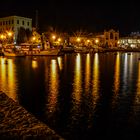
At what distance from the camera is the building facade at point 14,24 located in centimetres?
8969

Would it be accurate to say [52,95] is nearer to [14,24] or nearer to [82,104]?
[82,104]

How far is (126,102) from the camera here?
13445 mm

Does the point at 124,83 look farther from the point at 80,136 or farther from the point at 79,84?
the point at 80,136

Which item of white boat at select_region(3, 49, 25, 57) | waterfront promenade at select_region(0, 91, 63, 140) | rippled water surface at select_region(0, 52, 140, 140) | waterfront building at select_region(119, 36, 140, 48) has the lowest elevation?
rippled water surface at select_region(0, 52, 140, 140)

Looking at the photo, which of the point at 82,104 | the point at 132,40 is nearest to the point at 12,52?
the point at 82,104

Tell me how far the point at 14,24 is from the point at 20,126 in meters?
84.4

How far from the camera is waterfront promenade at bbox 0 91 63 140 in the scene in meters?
7.71

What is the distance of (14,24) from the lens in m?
89.9

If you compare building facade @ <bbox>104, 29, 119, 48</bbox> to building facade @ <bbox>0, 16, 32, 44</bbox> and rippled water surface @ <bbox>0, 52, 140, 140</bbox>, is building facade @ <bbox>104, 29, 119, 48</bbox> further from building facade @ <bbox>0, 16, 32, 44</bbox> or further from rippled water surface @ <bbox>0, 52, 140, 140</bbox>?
rippled water surface @ <bbox>0, 52, 140, 140</bbox>

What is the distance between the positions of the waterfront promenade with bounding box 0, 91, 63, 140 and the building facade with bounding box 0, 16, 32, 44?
256 feet

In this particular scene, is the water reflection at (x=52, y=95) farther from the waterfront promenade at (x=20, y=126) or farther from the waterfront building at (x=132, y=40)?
the waterfront building at (x=132, y=40)

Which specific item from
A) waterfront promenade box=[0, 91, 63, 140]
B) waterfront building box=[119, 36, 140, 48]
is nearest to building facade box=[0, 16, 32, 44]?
waterfront building box=[119, 36, 140, 48]

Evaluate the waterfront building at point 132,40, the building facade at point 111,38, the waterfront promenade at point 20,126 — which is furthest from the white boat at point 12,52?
the waterfront building at point 132,40

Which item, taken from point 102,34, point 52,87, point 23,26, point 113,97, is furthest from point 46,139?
point 102,34
